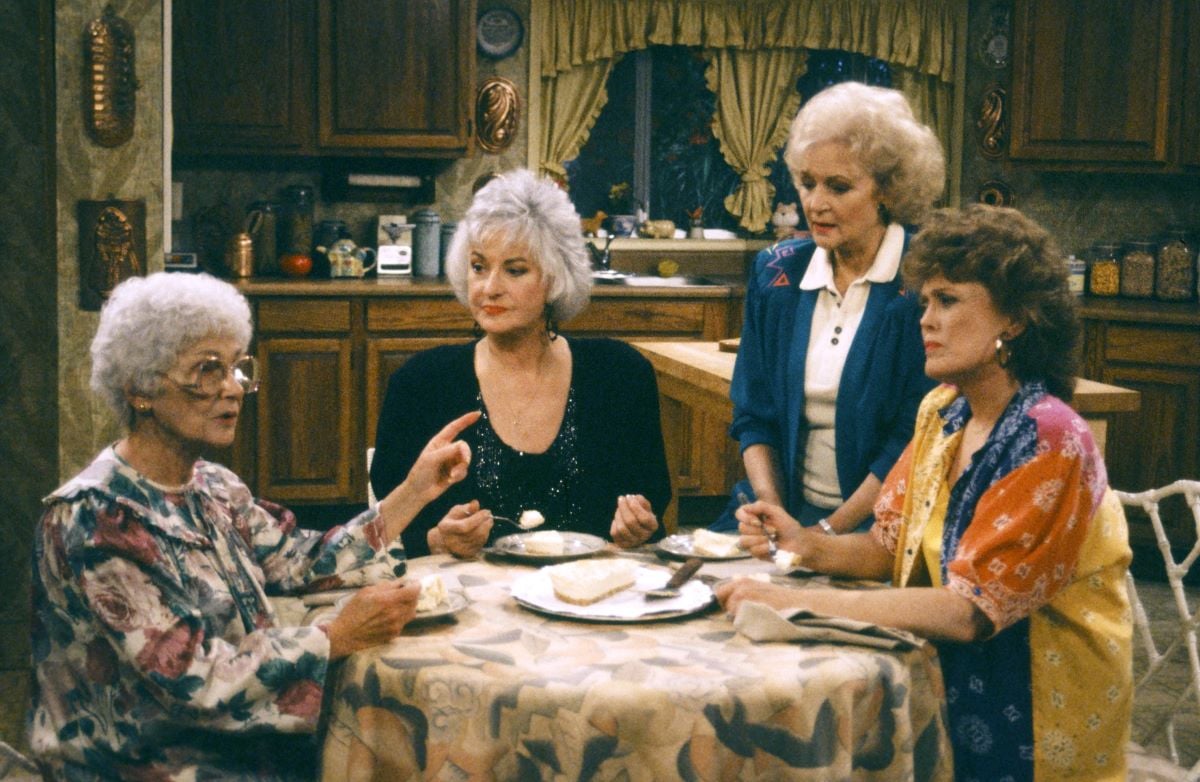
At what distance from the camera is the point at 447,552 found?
2186 mm

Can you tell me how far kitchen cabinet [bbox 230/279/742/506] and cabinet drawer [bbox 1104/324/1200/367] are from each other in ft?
5.99

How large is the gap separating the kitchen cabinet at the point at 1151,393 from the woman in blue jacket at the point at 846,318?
2.87 m

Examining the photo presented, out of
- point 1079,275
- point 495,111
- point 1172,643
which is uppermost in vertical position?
point 495,111

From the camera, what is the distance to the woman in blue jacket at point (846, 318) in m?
2.45

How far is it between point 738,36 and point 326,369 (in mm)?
2383

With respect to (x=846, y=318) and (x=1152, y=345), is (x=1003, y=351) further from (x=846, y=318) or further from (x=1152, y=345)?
(x=1152, y=345)

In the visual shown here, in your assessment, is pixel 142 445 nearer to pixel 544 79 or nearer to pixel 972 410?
pixel 972 410

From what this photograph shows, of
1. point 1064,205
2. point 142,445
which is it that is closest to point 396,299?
point 1064,205

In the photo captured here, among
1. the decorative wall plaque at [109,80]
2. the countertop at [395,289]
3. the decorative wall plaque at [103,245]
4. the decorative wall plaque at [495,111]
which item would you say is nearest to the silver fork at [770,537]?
the decorative wall plaque at [103,245]

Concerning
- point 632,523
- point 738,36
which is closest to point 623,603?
point 632,523

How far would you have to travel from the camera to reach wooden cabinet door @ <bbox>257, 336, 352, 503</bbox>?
→ 529 cm

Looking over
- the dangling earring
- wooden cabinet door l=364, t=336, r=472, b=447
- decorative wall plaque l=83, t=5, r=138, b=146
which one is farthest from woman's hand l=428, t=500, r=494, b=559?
wooden cabinet door l=364, t=336, r=472, b=447

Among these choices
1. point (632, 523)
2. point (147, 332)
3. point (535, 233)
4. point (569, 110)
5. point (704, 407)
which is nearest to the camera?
point (147, 332)

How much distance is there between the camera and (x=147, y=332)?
5.83 feet
